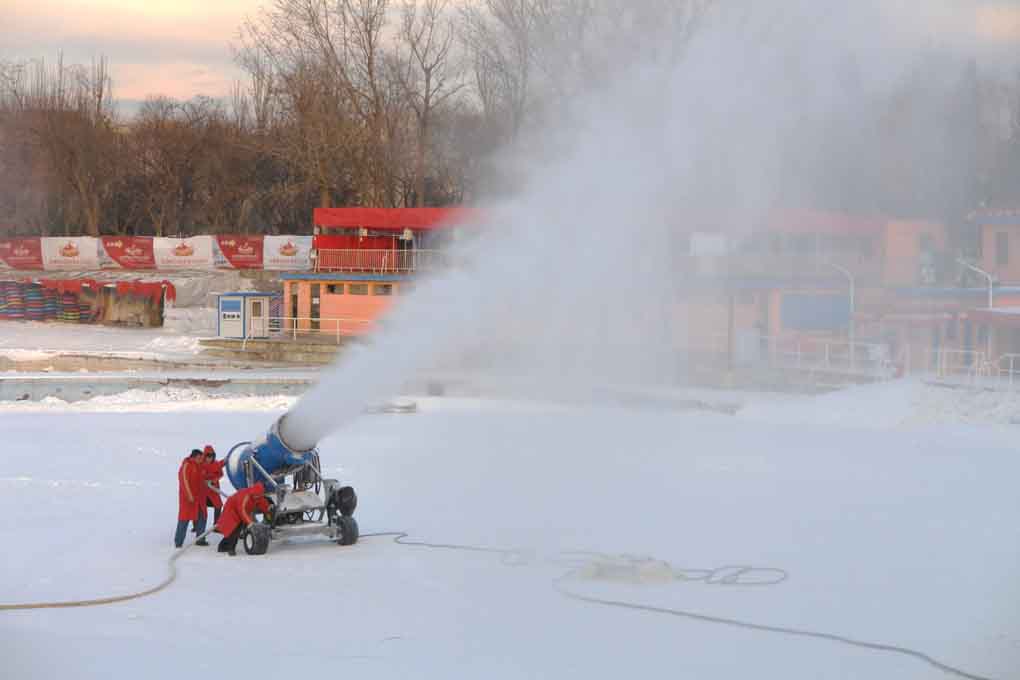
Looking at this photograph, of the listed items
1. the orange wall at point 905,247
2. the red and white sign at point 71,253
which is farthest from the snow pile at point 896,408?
the red and white sign at point 71,253

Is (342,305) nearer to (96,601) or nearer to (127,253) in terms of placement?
(127,253)

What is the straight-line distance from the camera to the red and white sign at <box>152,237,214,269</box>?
48281mm

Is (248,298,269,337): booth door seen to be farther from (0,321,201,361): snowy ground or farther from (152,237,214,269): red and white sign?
(152,237,214,269): red and white sign

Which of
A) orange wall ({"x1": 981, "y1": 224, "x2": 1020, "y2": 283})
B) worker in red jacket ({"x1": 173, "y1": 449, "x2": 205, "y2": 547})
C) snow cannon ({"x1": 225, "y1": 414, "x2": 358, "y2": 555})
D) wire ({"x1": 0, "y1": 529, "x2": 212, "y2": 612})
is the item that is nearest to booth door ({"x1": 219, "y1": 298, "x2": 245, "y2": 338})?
orange wall ({"x1": 981, "y1": 224, "x2": 1020, "y2": 283})

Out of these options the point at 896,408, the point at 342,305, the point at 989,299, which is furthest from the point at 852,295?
the point at 342,305

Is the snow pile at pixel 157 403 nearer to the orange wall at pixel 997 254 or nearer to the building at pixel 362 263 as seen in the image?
the building at pixel 362 263

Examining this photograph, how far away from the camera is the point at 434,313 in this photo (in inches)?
517

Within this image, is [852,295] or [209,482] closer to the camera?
[209,482]

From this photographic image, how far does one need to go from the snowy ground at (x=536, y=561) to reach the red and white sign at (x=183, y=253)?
26.9 metres

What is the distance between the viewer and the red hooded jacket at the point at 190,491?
12836 mm

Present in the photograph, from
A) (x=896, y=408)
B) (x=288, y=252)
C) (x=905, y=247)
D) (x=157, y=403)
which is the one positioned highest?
(x=288, y=252)

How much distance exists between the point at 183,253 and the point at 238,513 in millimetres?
37636

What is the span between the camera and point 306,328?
42.2 metres

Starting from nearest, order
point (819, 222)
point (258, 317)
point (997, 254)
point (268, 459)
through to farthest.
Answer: point (268, 459), point (819, 222), point (997, 254), point (258, 317)
